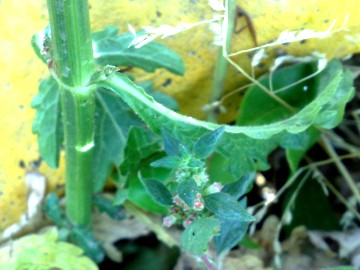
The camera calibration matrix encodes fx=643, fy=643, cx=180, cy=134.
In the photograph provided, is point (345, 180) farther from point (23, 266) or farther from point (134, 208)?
point (23, 266)

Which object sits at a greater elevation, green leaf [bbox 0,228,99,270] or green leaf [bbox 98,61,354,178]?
green leaf [bbox 98,61,354,178]

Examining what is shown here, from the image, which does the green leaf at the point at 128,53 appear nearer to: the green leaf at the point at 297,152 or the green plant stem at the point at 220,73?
the green plant stem at the point at 220,73

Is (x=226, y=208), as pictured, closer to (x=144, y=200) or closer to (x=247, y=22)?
(x=144, y=200)

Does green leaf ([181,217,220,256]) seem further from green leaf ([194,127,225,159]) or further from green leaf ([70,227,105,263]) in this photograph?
green leaf ([70,227,105,263])

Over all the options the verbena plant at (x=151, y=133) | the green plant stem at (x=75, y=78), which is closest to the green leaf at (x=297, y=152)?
the verbena plant at (x=151, y=133)

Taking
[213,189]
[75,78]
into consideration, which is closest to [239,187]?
[213,189]

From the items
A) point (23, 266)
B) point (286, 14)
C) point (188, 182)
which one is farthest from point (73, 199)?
point (286, 14)

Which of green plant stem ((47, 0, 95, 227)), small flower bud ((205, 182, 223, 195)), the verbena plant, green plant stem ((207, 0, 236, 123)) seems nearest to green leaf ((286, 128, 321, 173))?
the verbena plant
